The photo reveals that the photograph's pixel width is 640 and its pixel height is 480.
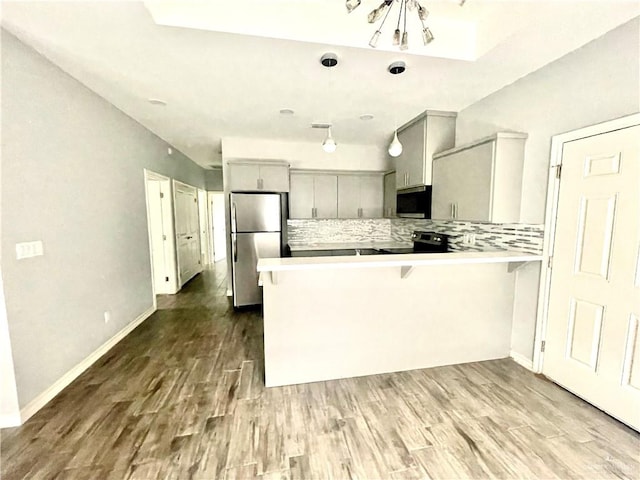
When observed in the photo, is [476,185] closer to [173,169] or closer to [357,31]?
[357,31]

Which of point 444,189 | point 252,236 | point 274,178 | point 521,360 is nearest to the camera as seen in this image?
point 521,360

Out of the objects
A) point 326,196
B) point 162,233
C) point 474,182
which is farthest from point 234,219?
point 474,182

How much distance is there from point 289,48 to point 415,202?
2357 millimetres

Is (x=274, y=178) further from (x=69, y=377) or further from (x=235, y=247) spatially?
(x=69, y=377)

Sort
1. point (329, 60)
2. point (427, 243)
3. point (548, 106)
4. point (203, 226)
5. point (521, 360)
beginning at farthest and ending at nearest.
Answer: point (203, 226), point (427, 243), point (521, 360), point (548, 106), point (329, 60)

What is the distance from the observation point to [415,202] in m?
3.61

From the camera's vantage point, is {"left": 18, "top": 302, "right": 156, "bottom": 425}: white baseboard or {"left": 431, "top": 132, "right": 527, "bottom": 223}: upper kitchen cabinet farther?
{"left": 431, "top": 132, "right": 527, "bottom": 223}: upper kitchen cabinet

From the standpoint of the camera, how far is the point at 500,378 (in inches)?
94.8

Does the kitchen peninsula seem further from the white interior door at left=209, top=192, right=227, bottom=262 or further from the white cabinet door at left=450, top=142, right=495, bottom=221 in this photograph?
the white interior door at left=209, top=192, right=227, bottom=262

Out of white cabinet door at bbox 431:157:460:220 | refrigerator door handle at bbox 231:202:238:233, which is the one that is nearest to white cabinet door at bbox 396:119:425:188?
white cabinet door at bbox 431:157:460:220

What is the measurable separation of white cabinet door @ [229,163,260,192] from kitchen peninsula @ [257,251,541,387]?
7.45 feet

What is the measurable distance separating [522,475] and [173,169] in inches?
221

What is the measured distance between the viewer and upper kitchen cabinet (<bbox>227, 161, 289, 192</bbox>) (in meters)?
4.11

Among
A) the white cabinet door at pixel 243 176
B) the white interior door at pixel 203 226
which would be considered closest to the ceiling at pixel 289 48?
the white cabinet door at pixel 243 176
